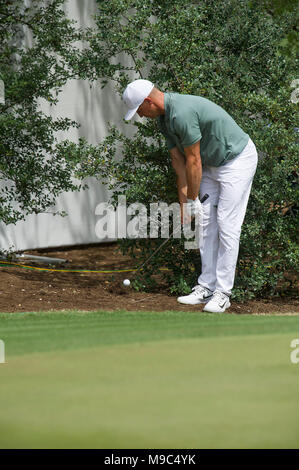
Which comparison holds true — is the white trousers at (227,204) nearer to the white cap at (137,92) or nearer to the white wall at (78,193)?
the white cap at (137,92)

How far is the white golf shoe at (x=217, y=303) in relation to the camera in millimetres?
7480

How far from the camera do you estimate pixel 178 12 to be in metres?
8.45

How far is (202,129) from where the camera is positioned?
7.46 metres

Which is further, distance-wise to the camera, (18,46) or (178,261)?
(18,46)

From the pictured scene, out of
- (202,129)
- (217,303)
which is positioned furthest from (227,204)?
(217,303)

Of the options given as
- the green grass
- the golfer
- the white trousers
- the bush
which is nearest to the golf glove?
the golfer

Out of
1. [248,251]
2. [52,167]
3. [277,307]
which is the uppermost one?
[52,167]

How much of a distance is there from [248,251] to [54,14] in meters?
3.60

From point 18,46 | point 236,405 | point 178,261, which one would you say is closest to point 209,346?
point 236,405

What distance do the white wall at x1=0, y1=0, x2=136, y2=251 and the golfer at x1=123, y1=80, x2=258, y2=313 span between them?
4087 mm

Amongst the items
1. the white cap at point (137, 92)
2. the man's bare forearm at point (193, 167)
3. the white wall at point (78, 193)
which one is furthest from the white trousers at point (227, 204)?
the white wall at point (78, 193)

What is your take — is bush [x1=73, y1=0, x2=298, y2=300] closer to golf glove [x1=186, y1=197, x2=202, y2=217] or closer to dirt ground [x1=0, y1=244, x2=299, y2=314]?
dirt ground [x1=0, y1=244, x2=299, y2=314]
